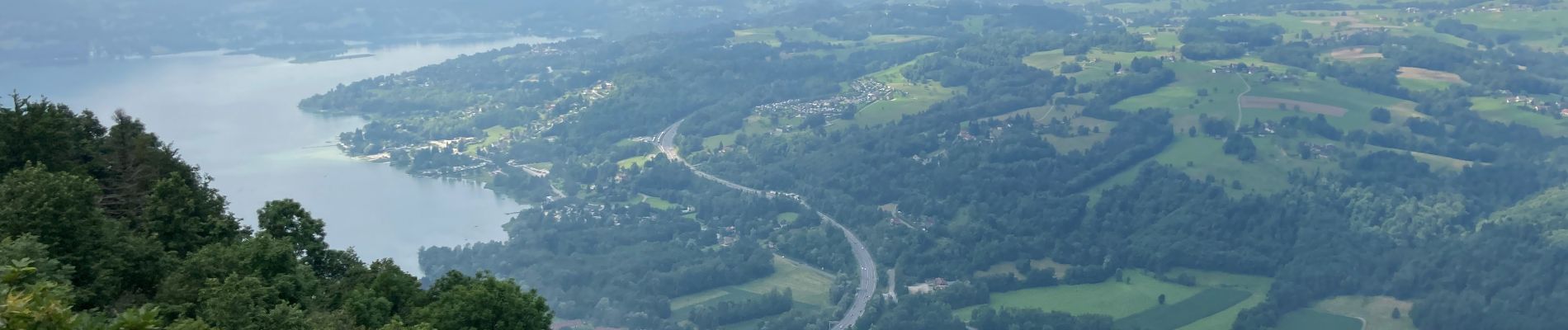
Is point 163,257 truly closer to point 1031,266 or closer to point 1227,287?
point 1031,266

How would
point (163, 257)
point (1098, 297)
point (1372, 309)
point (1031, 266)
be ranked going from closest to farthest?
point (163, 257) < point (1372, 309) < point (1098, 297) < point (1031, 266)

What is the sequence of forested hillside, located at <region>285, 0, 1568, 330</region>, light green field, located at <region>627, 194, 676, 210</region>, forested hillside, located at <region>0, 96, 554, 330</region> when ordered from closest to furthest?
forested hillside, located at <region>0, 96, 554, 330</region>, forested hillside, located at <region>285, 0, 1568, 330</region>, light green field, located at <region>627, 194, 676, 210</region>

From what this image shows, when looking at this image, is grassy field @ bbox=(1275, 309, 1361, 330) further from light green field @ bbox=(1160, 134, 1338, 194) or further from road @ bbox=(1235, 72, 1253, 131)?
road @ bbox=(1235, 72, 1253, 131)

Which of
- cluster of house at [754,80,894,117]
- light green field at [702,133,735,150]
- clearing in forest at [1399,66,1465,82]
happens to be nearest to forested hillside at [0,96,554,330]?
light green field at [702,133,735,150]

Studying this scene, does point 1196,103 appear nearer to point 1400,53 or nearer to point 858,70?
point 1400,53

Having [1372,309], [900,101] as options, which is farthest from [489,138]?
[1372,309]
